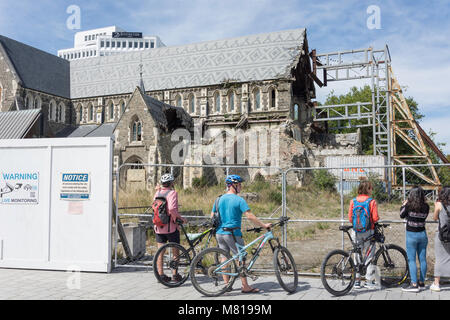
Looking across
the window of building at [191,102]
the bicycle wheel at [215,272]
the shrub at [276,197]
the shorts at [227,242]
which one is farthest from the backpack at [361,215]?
the window of building at [191,102]

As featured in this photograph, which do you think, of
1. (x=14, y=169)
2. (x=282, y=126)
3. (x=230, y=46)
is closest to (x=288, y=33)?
(x=230, y=46)

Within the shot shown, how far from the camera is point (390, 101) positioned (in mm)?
33281

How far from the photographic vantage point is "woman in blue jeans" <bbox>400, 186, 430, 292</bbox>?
252 inches

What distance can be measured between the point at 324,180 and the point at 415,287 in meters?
16.3

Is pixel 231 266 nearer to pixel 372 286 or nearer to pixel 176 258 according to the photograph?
pixel 176 258

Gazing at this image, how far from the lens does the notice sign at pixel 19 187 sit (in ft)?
27.4

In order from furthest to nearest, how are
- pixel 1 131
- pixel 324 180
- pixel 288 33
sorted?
pixel 288 33 → pixel 1 131 → pixel 324 180

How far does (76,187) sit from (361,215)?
5546 millimetres

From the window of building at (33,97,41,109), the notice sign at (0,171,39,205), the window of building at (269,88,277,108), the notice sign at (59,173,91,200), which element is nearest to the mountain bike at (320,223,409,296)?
the notice sign at (59,173,91,200)

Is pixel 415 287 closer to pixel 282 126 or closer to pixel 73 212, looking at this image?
pixel 73 212

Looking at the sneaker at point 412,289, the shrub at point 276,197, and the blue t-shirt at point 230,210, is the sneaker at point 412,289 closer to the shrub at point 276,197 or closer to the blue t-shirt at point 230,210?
the blue t-shirt at point 230,210

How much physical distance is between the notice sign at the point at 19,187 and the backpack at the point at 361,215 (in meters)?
6.34

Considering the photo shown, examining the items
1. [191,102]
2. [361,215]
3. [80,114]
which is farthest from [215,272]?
[80,114]

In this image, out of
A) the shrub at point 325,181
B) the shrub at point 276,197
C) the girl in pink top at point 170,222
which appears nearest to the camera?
the girl in pink top at point 170,222
